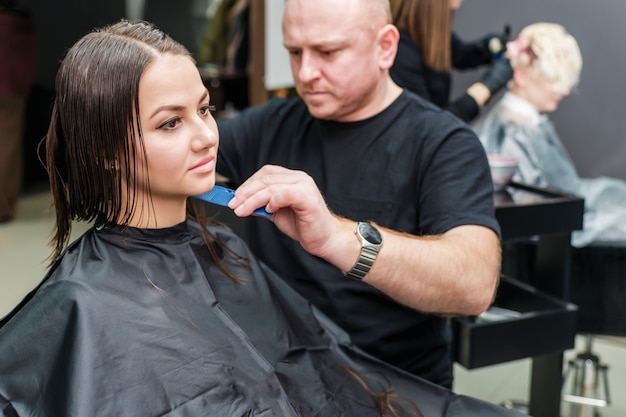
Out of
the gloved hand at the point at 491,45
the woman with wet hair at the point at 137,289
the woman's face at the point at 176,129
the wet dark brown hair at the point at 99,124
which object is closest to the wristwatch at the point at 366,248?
the woman with wet hair at the point at 137,289

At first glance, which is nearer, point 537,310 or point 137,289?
point 137,289

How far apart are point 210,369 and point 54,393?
0.82 feet

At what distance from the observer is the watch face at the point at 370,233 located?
4.65 ft

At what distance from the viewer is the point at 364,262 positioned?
1.41 meters

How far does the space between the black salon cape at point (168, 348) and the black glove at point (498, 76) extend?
1860mm

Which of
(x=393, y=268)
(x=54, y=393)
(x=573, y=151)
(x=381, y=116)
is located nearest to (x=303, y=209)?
(x=393, y=268)

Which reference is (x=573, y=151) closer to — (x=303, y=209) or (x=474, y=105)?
(x=474, y=105)

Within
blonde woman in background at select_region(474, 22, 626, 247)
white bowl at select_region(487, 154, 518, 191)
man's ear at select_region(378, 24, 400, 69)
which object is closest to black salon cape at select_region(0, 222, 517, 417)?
man's ear at select_region(378, 24, 400, 69)

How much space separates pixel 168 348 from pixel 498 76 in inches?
92.6

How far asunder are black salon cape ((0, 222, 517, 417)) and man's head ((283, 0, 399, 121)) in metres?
0.47

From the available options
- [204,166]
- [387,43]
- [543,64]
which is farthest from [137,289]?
[543,64]

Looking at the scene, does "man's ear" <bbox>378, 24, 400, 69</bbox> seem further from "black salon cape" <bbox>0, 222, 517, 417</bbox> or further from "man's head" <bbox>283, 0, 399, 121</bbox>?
"black salon cape" <bbox>0, 222, 517, 417</bbox>

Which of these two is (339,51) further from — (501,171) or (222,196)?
(501,171)

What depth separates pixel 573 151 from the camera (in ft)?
12.7
